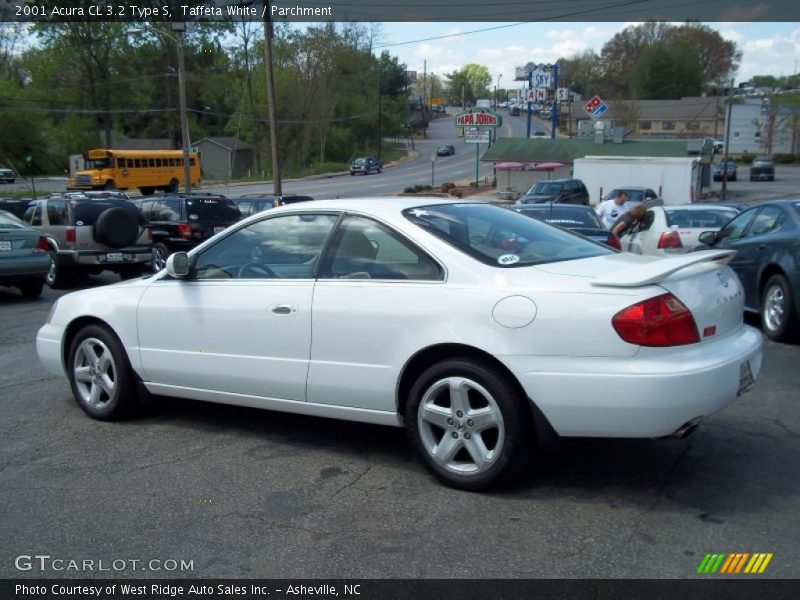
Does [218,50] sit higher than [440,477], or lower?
higher

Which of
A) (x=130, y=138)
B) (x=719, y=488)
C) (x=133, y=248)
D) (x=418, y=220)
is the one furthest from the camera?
(x=130, y=138)

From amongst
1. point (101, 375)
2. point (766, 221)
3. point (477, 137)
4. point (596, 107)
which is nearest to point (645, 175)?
Result: point (596, 107)

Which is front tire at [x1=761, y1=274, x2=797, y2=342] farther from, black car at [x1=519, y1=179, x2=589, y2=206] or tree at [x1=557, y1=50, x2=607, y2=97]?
tree at [x1=557, y1=50, x2=607, y2=97]

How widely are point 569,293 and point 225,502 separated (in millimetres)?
2121

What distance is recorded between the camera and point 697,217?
14461 mm

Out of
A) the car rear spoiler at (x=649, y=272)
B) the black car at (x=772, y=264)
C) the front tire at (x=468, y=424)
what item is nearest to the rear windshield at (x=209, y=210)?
the black car at (x=772, y=264)

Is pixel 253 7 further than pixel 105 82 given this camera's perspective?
No

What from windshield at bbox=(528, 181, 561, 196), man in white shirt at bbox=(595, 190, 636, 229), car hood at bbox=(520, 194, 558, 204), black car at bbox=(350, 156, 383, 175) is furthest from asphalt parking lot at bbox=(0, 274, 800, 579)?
black car at bbox=(350, 156, 383, 175)

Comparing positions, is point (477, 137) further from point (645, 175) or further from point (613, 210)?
point (613, 210)

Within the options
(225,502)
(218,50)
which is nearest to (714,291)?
(225,502)

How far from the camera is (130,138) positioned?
91.1 meters

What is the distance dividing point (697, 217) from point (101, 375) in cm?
1145

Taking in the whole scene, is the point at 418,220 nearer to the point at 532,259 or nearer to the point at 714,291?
the point at 532,259

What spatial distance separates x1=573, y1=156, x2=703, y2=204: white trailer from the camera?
3712 cm
